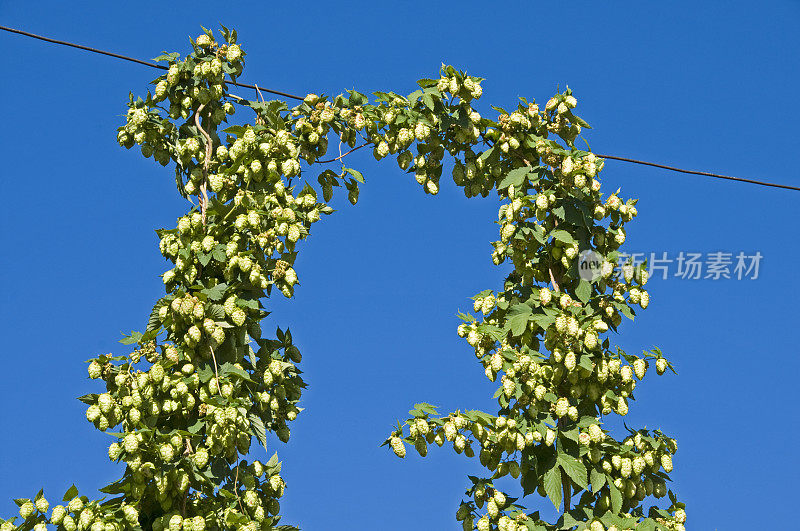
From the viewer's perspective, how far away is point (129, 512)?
13.8 feet

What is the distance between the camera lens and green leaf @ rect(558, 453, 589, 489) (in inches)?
181

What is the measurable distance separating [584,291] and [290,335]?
1678 mm

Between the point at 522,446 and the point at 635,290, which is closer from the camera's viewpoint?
the point at 522,446

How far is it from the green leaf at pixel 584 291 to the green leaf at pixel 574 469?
0.87m

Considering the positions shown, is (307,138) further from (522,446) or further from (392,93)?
(522,446)

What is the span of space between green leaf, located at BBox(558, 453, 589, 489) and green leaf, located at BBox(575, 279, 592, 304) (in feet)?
2.87

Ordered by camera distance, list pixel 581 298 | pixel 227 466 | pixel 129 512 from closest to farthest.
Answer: pixel 129 512, pixel 227 466, pixel 581 298

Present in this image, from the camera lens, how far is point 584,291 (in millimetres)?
4930

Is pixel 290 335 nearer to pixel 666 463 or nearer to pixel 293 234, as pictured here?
pixel 293 234

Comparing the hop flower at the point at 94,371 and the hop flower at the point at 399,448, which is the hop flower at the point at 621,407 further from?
the hop flower at the point at 94,371

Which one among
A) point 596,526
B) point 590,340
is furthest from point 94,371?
point 596,526

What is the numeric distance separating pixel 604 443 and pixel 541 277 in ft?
3.29

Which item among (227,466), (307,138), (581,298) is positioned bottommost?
(227,466)

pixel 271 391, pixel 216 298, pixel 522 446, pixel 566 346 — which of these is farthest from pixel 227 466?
pixel 566 346
